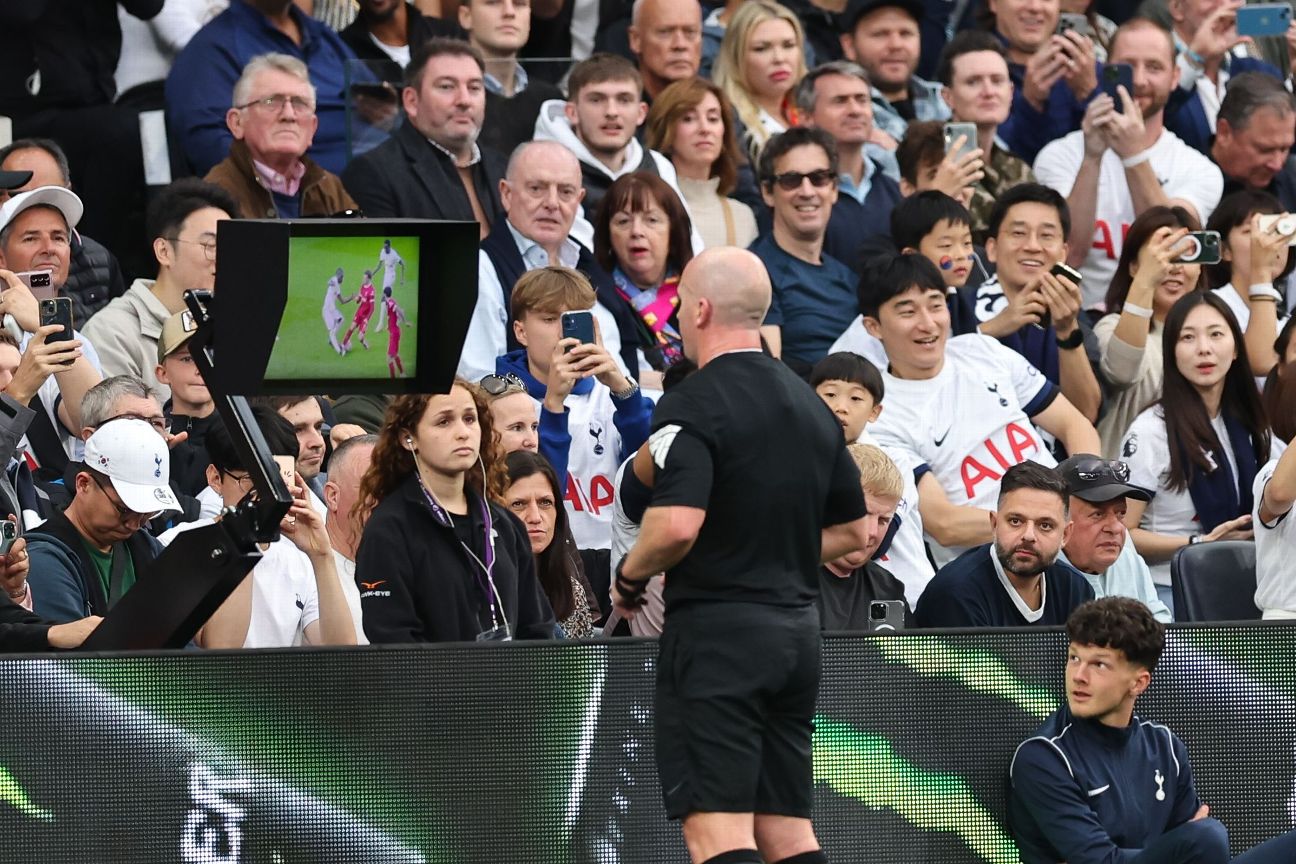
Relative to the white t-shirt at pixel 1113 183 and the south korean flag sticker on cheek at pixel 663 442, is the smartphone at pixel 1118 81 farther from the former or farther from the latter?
the south korean flag sticker on cheek at pixel 663 442

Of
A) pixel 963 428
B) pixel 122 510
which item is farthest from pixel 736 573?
pixel 963 428

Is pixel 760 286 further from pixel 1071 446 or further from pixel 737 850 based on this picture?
pixel 1071 446

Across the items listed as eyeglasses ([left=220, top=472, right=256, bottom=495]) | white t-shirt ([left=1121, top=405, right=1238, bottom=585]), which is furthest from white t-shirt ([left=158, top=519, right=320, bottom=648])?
white t-shirt ([left=1121, top=405, right=1238, bottom=585])

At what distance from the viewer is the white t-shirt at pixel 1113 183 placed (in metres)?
11.3

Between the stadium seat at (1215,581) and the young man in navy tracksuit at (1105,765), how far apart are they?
5.13 feet

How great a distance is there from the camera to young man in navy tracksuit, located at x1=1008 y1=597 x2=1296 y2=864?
21.6 feet


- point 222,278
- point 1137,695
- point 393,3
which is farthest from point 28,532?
point 393,3

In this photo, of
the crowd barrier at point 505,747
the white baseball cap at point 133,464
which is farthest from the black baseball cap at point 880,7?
the white baseball cap at point 133,464

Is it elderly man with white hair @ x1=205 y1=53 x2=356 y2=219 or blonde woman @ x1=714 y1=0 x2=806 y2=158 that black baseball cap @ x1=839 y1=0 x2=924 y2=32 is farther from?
elderly man with white hair @ x1=205 y1=53 x2=356 y2=219

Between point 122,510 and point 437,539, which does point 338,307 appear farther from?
point 122,510

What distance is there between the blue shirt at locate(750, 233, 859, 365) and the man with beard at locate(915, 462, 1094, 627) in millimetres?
2381

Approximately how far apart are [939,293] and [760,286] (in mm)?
3440

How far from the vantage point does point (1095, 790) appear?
6613 millimetres

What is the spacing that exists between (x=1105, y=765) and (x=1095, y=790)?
82mm
